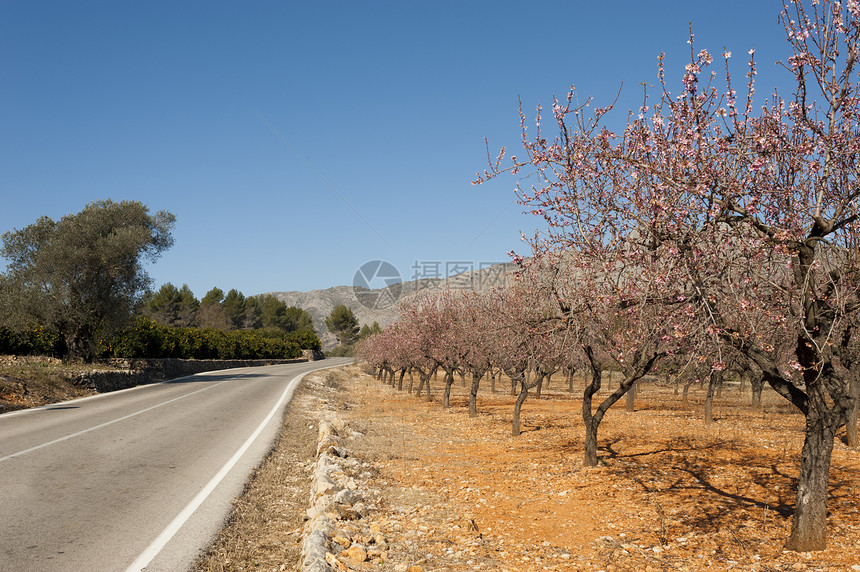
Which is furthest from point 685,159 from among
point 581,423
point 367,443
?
point 581,423

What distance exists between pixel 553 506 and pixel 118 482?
7.35 meters

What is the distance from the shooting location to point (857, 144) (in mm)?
6273

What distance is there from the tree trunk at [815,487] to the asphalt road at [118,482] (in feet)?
23.7

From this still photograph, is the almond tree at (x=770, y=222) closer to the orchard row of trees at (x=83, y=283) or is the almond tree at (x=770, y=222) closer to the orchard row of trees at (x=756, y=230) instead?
the orchard row of trees at (x=756, y=230)

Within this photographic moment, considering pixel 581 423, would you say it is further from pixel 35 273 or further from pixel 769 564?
pixel 35 273

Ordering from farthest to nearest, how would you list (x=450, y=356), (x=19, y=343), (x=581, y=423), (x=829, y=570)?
(x=19, y=343) → (x=450, y=356) → (x=581, y=423) → (x=829, y=570)

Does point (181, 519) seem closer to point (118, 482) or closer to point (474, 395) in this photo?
point (118, 482)

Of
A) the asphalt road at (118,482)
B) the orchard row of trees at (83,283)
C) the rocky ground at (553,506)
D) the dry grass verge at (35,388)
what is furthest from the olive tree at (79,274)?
the rocky ground at (553,506)

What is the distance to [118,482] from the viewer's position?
963cm

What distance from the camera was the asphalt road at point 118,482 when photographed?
21.3 feet

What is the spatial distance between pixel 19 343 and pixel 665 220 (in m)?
35.7

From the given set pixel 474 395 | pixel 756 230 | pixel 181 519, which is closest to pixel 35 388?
pixel 474 395

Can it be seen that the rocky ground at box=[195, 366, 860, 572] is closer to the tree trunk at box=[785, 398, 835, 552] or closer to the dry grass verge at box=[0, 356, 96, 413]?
the tree trunk at box=[785, 398, 835, 552]

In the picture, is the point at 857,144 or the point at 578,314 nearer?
the point at 857,144
